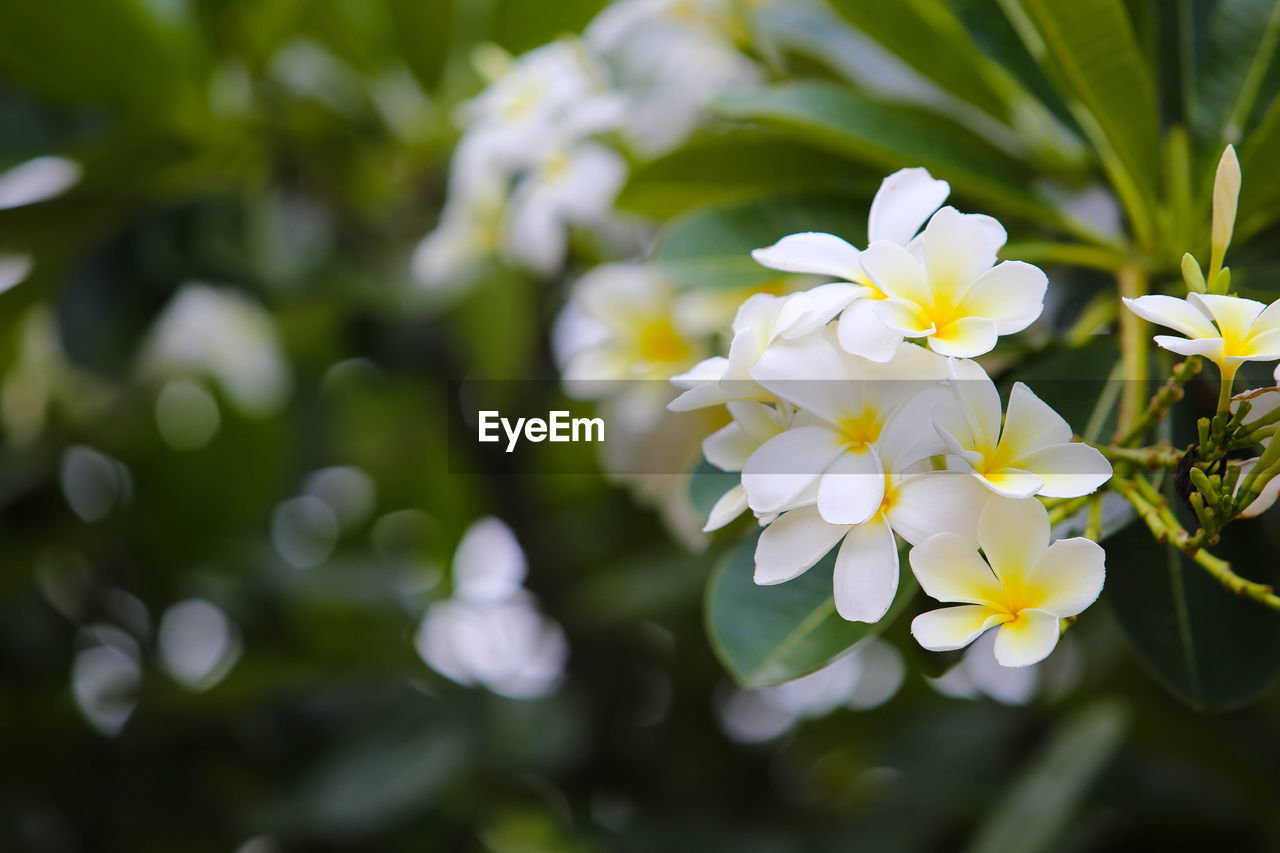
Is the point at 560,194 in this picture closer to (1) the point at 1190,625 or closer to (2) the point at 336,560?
(1) the point at 1190,625

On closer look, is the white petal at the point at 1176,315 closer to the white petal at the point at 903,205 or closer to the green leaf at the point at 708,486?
the white petal at the point at 903,205

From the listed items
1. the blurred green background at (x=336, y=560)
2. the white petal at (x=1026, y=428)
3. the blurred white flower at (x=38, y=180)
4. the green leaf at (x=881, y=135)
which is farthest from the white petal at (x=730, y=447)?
the blurred white flower at (x=38, y=180)

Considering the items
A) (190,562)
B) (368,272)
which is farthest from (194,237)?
(190,562)

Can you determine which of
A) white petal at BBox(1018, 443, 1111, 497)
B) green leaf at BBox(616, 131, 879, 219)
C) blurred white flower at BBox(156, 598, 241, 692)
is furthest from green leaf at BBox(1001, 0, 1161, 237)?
blurred white flower at BBox(156, 598, 241, 692)

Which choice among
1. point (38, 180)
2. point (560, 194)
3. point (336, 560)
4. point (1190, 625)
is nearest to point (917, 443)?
point (1190, 625)

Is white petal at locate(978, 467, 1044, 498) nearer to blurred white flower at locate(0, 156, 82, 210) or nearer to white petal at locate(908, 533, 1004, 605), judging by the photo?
white petal at locate(908, 533, 1004, 605)

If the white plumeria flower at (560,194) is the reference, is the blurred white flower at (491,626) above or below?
below
